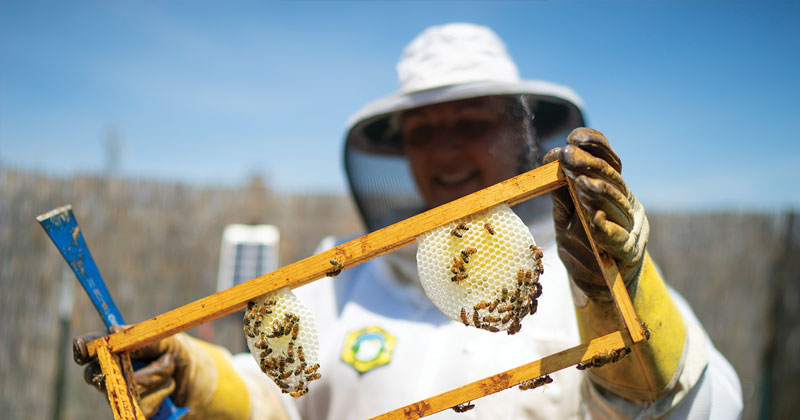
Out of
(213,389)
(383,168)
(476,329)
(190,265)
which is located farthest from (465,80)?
(190,265)

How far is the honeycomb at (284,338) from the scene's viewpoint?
126 centimetres

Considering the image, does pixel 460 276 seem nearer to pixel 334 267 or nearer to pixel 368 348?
pixel 334 267

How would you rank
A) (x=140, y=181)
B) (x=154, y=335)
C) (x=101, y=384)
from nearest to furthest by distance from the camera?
(x=154, y=335) < (x=101, y=384) < (x=140, y=181)

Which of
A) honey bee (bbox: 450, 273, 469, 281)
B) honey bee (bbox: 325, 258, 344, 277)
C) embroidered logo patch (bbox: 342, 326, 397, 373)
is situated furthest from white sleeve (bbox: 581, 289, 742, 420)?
honey bee (bbox: 325, 258, 344, 277)

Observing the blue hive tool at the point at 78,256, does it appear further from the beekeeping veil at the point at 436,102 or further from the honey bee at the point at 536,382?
the beekeeping veil at the point at 436,102

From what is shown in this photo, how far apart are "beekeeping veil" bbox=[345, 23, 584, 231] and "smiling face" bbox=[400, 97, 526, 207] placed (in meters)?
0.06

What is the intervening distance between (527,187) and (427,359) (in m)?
1.05

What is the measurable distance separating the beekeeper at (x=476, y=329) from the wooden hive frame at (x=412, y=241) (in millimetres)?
75

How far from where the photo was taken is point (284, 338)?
1.28 metres

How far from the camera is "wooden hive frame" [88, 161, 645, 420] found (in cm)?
112

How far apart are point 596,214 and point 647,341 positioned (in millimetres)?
432

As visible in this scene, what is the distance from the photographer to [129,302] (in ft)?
18.7

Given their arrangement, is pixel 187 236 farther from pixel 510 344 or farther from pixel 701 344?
pixel 701 344

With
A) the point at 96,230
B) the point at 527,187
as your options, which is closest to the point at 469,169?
the point at 527,187
